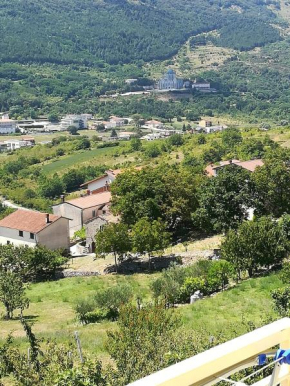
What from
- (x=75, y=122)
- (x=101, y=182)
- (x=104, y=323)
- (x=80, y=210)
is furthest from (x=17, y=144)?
(x=104, y=323)

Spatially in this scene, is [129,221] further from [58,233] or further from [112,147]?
[112,147]

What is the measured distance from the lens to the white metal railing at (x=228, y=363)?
2.34 meters

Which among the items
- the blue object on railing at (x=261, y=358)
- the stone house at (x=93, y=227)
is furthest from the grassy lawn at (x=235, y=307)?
the stone house at (x=93, y=227)

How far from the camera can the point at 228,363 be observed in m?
2.54

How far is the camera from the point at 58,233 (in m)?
39.6

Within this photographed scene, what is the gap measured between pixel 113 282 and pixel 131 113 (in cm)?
13978

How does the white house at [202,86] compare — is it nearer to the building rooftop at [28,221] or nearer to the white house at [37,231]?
the building rooftop at [28,221]

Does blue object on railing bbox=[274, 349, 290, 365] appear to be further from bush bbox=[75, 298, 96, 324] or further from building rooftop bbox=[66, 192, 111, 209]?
building rooftop bbox=[66, 192, 111, 209]

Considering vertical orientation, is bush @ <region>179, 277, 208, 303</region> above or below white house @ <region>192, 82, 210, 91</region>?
above

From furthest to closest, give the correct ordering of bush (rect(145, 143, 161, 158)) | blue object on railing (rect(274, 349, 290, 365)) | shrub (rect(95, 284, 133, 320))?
bush (rect(145, 143, 161, 158)), shrub (rect(95, 284, 133, 320)), blue object on railing (rect(274, 349, 290, 365))

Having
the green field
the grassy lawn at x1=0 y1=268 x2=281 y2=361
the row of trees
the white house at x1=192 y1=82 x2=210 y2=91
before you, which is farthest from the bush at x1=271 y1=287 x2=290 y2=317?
the white house at x1=192 y1=82 x2=210 y2=91

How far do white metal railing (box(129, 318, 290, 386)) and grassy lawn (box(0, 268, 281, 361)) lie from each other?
1095cm

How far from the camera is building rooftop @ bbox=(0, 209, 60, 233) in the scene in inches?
1535

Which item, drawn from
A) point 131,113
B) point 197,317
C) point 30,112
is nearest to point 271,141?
point 197,317
